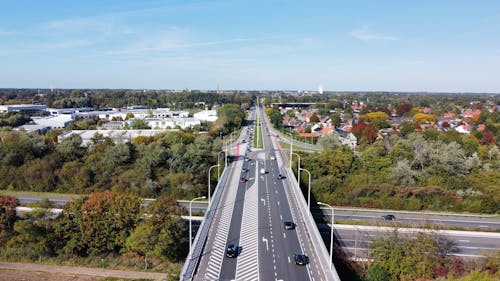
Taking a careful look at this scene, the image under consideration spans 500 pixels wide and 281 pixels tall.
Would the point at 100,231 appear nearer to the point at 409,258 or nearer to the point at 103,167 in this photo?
the point at 103,167

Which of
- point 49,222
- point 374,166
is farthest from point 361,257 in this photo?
point 49,222

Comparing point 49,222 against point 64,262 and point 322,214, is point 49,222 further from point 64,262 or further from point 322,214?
point 322,214

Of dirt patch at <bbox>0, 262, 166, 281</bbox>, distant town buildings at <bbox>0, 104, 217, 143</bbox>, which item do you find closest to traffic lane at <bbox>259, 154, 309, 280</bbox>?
dirt patch at <bbox>0, 262, 166, 281</bbox>

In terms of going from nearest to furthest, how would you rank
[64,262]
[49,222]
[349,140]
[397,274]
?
[397,274], [64,262], [49,222], [349,140]

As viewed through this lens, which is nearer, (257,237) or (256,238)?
(256,238)

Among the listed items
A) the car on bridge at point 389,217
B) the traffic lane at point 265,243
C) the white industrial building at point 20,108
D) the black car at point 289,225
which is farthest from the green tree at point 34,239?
the white industrial building at point 20,108

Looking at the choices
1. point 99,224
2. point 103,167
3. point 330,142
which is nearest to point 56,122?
point 103,167
